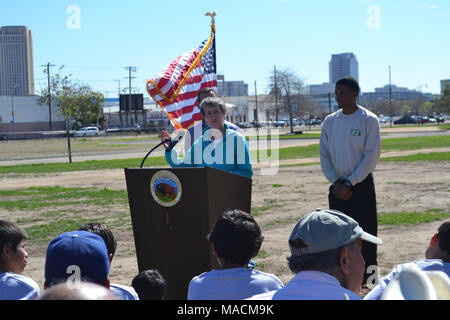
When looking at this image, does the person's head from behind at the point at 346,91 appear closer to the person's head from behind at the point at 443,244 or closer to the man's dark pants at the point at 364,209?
the man's dark pants at the point at 364,209

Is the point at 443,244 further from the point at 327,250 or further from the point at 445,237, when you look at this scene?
the point at 327,250

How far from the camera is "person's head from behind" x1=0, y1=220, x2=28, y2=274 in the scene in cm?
348

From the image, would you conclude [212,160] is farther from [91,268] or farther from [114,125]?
[114,125]

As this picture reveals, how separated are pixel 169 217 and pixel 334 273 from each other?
2057 millimetres

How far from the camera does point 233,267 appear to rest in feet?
10.4

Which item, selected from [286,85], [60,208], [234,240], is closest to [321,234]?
[234,240]

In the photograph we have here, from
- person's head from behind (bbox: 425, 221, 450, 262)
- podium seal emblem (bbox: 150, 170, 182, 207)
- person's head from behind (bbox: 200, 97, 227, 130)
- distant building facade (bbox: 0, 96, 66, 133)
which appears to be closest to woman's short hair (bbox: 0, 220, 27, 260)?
podium seal emblem (bbox: 150, 170, 182, 207)

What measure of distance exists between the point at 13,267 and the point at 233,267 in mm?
1380

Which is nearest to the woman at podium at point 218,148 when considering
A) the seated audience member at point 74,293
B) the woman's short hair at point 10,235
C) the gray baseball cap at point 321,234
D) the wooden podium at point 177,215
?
the wooden podium at point 177,215

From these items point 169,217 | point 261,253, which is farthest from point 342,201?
point 261,253

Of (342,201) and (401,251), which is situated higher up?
(342,201)

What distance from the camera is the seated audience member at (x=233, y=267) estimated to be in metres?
3.09

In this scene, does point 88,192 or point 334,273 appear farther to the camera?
point 88,192

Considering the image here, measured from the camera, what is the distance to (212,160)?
16.7 ft
